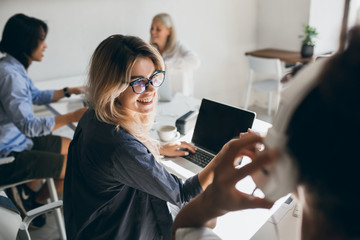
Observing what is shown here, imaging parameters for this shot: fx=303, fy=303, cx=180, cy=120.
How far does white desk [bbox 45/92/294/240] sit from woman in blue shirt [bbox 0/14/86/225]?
297 millimetres

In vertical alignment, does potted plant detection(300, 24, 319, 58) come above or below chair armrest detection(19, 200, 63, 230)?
above

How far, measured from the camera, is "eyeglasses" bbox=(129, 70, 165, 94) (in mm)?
1128

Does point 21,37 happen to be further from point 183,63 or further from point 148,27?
point 148,27

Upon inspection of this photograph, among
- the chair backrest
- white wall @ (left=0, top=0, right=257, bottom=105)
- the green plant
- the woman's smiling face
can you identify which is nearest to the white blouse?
white wall @ (left=0, top=0, right=257, bottom=105)

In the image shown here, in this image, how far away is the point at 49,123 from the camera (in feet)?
6.08

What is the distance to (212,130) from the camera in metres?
1.45

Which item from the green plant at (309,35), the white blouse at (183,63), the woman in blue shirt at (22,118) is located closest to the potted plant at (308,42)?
the green plant at (309,35)

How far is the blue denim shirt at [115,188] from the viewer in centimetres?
98

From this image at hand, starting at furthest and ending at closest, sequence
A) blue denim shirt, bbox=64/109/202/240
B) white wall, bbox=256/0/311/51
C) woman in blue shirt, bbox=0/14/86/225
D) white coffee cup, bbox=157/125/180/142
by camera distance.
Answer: white wall, bbox=256/0/311/51 < woman in blue shirt, bbox=0/14/86/225 < white coffee cup, bbox=157/125/180/142 < blue denim shirt, bbox=64/109/202/240

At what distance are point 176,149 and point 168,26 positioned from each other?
1740mm

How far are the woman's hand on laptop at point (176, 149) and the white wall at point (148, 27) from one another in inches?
74.0

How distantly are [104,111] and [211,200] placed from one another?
0.64 m

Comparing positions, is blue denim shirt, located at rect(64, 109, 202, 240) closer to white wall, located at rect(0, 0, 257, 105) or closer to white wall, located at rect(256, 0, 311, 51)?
white wall, located at rect(0, 0, 257, 105)

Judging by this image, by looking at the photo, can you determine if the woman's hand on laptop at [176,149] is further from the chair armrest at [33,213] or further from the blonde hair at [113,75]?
the chair armrest at [33,213]
